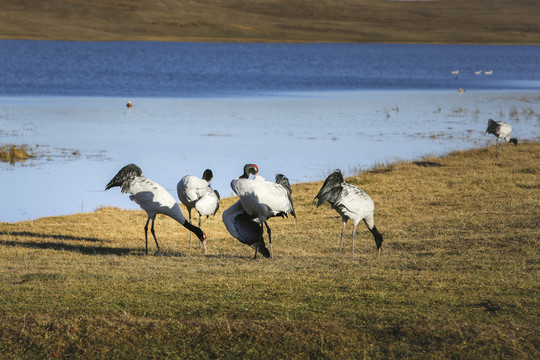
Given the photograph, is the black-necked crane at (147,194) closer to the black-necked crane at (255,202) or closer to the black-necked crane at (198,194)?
the black-necked crane at (198,194)

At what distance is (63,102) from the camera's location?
48.1 meters

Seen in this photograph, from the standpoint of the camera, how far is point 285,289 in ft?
33.7

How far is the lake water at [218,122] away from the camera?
83.3ft

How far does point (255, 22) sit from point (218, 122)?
136241 millimetres

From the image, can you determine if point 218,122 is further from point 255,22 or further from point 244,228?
point 255,22

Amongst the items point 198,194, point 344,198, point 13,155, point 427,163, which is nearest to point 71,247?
point 198,194

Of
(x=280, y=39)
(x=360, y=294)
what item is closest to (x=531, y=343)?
(x=360, y=294)

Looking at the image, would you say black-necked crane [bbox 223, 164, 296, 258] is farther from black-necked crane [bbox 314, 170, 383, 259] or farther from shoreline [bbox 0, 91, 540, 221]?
shoreline [bbox 0, 91, 540, 221]

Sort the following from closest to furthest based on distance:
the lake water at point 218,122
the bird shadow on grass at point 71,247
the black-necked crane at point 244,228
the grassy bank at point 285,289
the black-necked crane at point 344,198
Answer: the grassy bank at point 285,289, the black-necked crane at point 344,198, the black-necked crane at point 244,228, the bird shadow on grass at point 71,247, the lake water at point 218,122

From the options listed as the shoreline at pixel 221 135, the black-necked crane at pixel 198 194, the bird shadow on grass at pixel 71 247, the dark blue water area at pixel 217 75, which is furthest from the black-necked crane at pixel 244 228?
the dark blue water area at pixel 217 75

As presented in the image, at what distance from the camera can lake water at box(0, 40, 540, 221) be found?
83.3ft

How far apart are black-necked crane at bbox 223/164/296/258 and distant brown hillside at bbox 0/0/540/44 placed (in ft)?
465

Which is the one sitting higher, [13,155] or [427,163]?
[427,163]

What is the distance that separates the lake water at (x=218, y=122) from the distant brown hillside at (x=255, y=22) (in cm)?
7554
